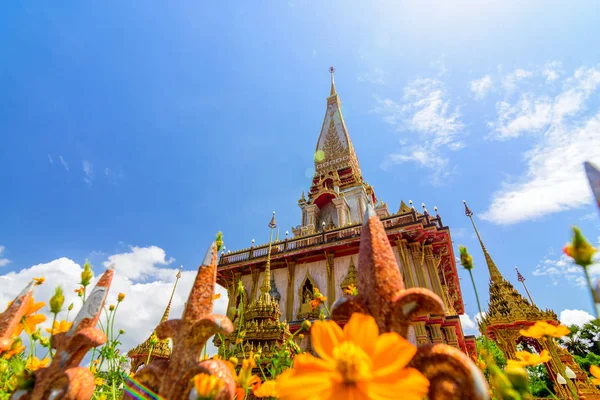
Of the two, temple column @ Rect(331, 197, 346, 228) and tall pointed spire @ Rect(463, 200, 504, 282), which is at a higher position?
temple column @ Rect(331, 197, 346, 228)

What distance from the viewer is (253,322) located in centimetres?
523

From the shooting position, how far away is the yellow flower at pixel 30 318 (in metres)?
1.71

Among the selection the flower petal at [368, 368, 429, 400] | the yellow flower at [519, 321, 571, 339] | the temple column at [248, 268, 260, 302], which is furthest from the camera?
the temple column at [248, 268, 260, 302]

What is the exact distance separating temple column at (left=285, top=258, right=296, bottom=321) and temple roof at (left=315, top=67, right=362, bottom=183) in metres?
9.15

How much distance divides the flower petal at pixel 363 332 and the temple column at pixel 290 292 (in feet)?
38.5

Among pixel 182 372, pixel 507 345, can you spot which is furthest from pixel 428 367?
pixel 507 345

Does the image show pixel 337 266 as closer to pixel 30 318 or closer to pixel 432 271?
pixel 432 271

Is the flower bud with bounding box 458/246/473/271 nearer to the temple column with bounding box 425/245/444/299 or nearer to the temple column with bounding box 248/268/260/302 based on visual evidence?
the temple column with bounding box 425/245/444/299

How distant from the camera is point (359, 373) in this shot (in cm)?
77

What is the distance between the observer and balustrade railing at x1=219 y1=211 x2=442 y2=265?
11.3 m

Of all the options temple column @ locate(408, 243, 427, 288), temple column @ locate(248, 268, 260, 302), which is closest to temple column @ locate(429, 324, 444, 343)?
temple column @ locate(408, 243, 427, 288)

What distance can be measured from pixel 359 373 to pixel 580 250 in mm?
1093

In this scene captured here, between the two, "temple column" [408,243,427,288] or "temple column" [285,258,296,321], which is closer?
"temple column" [408,243,427,288]

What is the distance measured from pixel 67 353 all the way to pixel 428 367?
1.62m
